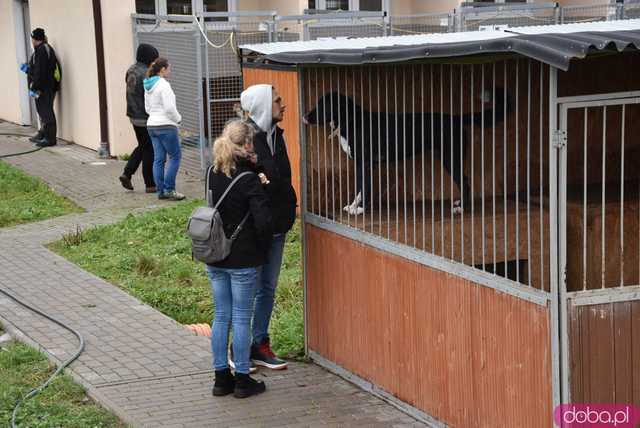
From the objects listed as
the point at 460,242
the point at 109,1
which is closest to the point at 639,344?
the point at 460,242

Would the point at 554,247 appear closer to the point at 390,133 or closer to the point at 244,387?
the point at 390,133

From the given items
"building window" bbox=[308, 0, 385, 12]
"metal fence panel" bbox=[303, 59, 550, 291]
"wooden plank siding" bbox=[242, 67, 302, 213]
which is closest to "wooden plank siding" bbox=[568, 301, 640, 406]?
"metal fence panel" bbox=[303, 59, 550, 291]

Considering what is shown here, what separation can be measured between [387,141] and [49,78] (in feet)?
40.4

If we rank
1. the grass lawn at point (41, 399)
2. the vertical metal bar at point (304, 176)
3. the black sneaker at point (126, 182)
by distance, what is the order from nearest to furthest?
the grass lawn at point (41, 399)
the vertical metal bar at point (304, 176)
the black sneaker at point (126, 182)

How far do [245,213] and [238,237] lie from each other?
0.15m

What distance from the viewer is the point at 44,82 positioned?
697 inches

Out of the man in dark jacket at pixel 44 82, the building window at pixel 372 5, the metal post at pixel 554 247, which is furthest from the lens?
the building window at pixel 372 5

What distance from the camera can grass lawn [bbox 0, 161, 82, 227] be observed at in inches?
512

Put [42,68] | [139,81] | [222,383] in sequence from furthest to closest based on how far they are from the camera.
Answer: [42,68] < [139,81] < [222,383]

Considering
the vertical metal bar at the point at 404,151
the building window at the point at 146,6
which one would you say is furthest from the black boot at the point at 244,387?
the building window at the point at 146,6

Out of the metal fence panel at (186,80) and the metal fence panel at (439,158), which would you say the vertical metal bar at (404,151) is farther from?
the metal fence panel at (186,80)

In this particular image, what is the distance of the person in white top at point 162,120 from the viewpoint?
41.2 ft

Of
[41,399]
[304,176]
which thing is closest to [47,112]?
[304,176]

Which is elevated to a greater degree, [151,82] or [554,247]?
[151,82]
